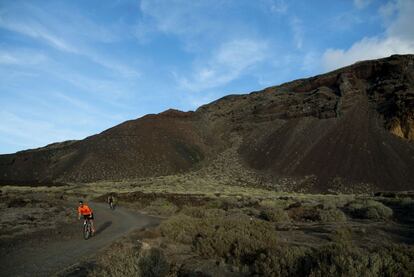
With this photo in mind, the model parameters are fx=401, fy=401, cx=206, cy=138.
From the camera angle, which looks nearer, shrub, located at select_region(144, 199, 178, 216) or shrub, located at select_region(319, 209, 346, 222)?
shrub, located at select_region(319, 209, 346, 222)

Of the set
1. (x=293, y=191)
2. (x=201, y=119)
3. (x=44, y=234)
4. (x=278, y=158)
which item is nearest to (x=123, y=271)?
(x=44, y=234)

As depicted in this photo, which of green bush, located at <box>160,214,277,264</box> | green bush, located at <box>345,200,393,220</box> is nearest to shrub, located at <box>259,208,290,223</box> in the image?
green bush, located at <box>345,200,393,220</box>

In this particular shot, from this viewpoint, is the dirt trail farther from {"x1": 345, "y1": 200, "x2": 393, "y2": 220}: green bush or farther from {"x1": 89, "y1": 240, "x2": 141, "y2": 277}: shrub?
{"x1": 345, "y1": 200, "x2": 393, "y2": 220}: green bush

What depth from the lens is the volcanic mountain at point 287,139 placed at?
67.6 metres

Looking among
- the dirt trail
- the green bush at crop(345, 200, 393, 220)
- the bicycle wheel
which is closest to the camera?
the dirt trail

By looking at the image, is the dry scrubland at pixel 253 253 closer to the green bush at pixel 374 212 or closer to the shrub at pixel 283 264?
the shrub at pixel 283 264

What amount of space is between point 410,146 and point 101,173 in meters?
59.1

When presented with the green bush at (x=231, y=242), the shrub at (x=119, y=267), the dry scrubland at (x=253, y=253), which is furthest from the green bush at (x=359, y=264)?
the shrub at (x=119, y=267)

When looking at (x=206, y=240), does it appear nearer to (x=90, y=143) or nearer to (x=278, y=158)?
(x=278, y=158)

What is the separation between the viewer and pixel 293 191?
63.0 metres

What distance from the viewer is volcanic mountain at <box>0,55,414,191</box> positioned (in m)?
67.6

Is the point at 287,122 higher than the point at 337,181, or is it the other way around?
the point at 287,122

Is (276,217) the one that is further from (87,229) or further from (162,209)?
(162,209)

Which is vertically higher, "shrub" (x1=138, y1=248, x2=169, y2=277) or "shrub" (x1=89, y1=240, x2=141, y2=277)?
"shrub" (x1=89, y1=240, x2=141, y2=277)
